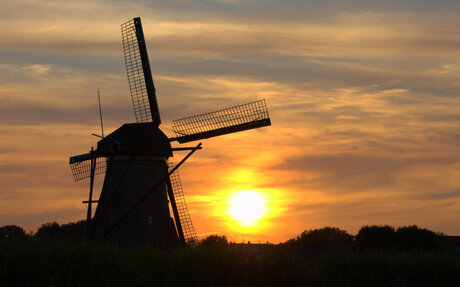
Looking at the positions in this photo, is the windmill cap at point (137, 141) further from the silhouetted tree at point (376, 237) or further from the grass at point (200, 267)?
the silhouetted tree at point (376, 237)

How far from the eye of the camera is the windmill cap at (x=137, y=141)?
4300 centimetres

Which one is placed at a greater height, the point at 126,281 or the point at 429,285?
the point at 126,281

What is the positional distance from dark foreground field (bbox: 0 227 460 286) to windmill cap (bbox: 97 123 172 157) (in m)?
9.73

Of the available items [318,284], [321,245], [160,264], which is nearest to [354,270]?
[318,284]

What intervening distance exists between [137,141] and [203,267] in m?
13.5

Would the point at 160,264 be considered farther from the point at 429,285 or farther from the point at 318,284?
the point at 429,285

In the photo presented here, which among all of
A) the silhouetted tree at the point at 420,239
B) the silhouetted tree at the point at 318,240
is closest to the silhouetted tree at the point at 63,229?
the silhouetted tree at the point at 318,240

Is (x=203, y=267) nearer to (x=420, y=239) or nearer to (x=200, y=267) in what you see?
(x=200, y=267)

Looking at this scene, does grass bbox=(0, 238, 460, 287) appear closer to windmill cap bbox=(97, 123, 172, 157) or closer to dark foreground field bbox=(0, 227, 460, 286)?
dark foreground field bbox=(0, 227, 460, 286)

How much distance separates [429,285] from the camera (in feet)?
118

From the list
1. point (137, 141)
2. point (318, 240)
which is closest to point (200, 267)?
point (137, 141)

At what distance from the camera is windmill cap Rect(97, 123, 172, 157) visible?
43.0 meters

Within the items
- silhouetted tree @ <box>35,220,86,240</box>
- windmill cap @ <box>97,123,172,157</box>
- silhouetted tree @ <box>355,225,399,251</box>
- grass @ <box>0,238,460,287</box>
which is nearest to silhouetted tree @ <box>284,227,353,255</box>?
silhouetted tree @ <box>355,225,399,251</box>

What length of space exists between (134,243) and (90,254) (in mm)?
14201
